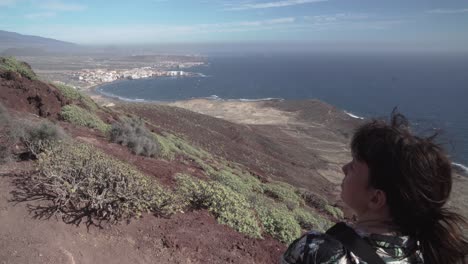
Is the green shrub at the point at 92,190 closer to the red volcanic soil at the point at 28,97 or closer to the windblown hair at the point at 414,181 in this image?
the windblown hair at the point at 414,181

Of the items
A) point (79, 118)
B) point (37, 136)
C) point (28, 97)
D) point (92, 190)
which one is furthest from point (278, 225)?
point (28, 97)

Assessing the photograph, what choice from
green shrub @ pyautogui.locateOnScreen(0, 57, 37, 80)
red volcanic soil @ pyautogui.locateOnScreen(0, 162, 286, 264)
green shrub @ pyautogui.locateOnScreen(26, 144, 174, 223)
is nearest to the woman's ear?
red volcanic soil @ pyautogui.locateOnScreen(0, 162, 286, 264)

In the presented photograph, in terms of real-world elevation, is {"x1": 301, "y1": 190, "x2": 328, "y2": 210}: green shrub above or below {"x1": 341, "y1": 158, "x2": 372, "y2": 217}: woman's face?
below

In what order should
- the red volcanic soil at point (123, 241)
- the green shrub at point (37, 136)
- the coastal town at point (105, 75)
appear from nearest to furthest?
the red volcanic soil at point (123, 241) → the green shrub at point (37, 136) → the coastal town at point (105, 75)

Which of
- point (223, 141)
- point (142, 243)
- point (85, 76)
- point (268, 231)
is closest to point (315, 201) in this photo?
point (268, 231)

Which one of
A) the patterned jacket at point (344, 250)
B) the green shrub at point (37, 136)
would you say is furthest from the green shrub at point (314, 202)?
the patterned jacket at point (344, 250)

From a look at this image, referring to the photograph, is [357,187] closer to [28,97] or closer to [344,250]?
[344,250]

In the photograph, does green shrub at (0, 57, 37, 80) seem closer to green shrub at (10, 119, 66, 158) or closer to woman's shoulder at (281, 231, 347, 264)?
green shrub at (10, 119, 66, 158)
